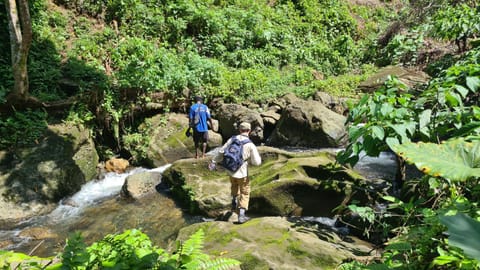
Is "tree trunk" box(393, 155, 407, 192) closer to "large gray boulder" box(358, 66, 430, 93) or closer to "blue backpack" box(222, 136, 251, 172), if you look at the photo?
"blue backpack" box(222, 136, 251, 172)

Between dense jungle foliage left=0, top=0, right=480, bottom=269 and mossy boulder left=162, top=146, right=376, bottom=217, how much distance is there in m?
0.77

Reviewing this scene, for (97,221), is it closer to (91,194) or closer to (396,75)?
(91,194)

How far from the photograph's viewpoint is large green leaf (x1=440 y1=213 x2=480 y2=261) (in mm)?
965

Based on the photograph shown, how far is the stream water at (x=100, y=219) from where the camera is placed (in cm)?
673

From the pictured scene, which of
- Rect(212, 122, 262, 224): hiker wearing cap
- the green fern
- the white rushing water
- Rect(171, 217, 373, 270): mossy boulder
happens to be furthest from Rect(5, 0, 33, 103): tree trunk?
the green fern

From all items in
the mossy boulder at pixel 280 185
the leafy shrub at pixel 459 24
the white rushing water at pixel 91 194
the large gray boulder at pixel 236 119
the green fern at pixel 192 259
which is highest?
the leafy shrub at pixel 459 24

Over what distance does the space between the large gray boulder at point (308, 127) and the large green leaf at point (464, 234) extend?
32.4 ft

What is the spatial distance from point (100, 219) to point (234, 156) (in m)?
3.65

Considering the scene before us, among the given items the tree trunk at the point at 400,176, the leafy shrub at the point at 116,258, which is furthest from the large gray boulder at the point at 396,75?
the leafy shrub at the point at 116,258

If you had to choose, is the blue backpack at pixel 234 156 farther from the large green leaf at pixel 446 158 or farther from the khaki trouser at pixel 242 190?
the large green leaf at pixel 446 158

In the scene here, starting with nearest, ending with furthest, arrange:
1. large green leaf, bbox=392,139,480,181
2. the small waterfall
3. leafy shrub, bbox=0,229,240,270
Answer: large green leaf, bbox=392,139,480,181
leafy shrub, bbox=0,229,240,270
the small waterfall

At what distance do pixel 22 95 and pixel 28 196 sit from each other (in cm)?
280

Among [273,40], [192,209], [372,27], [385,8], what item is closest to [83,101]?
[192,209]

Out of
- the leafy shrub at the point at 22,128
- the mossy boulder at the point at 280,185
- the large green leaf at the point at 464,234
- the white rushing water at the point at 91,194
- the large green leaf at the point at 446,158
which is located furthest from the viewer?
the leafy shrub at the point at 22,128
